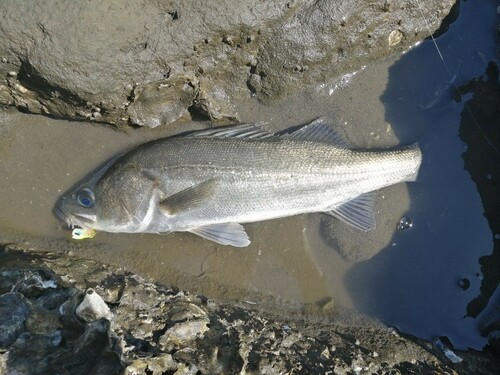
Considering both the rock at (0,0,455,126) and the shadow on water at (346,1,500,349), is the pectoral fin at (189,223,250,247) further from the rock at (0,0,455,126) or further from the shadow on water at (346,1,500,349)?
the shadow on water at (346,1,500,349)

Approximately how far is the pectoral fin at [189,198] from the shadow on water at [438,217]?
181cm

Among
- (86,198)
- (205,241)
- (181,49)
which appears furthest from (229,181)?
(86,198)

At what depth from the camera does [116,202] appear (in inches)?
189

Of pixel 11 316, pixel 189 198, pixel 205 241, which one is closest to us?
pixel 11 316

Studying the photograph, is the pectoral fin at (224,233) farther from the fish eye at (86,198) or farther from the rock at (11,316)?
the rock at (11,316)

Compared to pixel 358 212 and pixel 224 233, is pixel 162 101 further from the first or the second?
pixel 358 212

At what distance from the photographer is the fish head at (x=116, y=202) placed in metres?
4.77

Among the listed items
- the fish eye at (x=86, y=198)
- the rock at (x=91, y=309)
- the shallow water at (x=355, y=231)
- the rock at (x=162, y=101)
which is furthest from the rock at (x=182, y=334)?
the rock at (x=162, y=101)

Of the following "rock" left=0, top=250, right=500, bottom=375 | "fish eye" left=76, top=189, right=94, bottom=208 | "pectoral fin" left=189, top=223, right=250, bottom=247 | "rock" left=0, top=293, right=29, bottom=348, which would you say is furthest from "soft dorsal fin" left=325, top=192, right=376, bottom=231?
"rock" left=0, top=293, right=29, bottom=348

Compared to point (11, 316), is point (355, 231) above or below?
above

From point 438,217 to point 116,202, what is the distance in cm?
340

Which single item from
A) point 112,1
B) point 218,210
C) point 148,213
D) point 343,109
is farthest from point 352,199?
point 112,1

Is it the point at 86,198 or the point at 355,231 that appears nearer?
the point at 86,198

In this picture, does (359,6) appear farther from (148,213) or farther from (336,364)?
(336,364)
